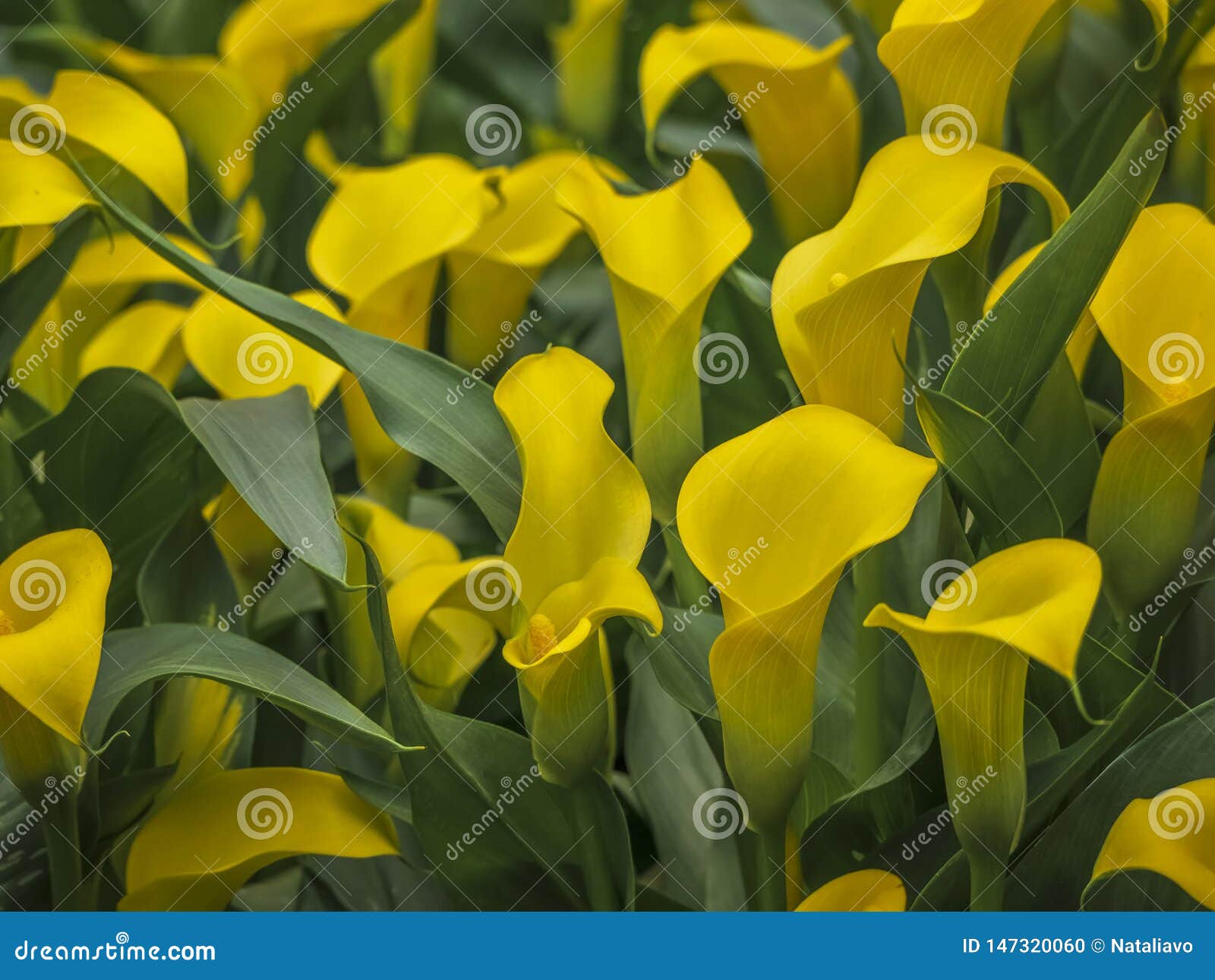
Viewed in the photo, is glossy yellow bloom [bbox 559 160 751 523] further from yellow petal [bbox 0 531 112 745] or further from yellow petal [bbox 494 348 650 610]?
yellow petal [bbox 0 531 112 745]

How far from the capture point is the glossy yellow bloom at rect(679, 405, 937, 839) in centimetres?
33

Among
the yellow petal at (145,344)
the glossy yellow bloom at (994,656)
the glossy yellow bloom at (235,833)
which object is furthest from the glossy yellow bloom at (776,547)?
the yellow petal at (145,344)

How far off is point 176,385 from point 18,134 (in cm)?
12

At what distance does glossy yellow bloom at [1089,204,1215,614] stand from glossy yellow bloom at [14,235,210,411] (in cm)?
37

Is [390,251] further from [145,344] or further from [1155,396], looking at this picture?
[1155,396]

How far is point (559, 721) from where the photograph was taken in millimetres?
355

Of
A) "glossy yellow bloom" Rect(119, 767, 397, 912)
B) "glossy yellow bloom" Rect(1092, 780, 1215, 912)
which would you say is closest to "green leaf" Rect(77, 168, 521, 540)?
"glossy yellow bloom" Rect(119, 767, 397, 912)

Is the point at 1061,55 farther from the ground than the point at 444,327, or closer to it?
farther from the ground

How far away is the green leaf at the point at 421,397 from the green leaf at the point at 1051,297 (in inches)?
6.1

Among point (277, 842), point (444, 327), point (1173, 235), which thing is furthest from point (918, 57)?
point (277, 842)

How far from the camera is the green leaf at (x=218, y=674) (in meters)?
0.36

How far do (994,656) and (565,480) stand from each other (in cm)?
14
